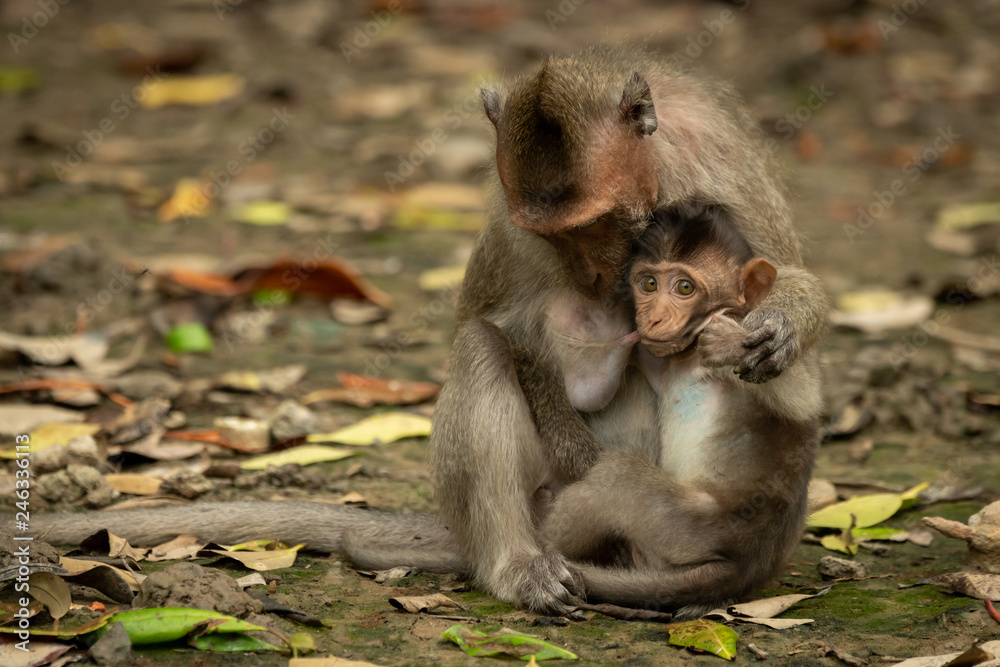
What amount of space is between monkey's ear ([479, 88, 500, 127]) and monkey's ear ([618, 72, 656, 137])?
1.59ft

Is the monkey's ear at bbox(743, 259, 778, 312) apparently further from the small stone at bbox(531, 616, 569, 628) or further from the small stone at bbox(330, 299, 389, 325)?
the small stone at bbox(330, 299, 389, 325)

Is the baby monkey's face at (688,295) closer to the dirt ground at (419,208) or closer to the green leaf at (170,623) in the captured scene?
the dirt ground at (419,208)

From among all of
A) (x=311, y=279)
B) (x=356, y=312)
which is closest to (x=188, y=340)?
(x=311, y=279)

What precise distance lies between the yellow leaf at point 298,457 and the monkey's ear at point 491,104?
1.86 meters

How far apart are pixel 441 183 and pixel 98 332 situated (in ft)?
13.1

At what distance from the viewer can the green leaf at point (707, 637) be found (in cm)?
354

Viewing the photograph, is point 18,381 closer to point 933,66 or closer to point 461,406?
point 461,406

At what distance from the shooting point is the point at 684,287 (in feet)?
13.3

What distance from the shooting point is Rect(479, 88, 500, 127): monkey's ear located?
14.2 ft

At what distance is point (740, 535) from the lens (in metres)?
3.92

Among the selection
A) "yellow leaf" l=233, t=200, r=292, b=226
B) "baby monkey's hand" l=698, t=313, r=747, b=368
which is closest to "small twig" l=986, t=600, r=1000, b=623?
"baby monkey's hand" l=698, t=313, r=747, b=368

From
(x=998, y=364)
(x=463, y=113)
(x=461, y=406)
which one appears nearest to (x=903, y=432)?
(x=998, y=364)

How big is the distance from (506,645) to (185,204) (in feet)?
21.7

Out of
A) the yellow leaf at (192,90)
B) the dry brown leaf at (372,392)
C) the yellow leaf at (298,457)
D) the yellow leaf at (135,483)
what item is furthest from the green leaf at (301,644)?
the yellow leaf at (192,90)
